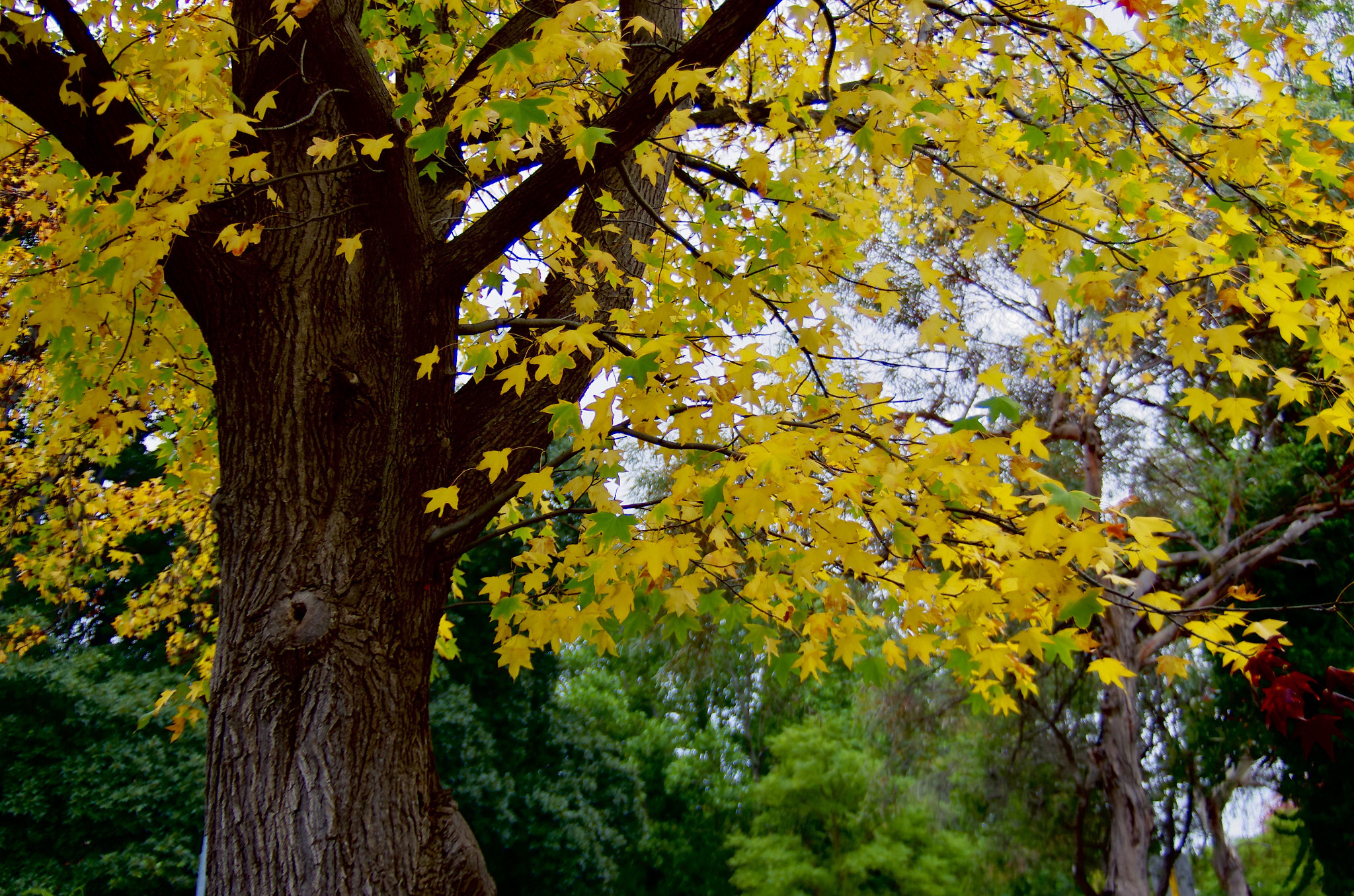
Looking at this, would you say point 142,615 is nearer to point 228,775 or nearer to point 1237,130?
point 228,775

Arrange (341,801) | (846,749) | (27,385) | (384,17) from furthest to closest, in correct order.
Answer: (846,749) → (27,385) → (384,17) → (341,801)

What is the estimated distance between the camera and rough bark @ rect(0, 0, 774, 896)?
2.36m

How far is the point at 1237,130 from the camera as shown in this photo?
3.01 meters

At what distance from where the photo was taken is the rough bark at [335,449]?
236 centimetres

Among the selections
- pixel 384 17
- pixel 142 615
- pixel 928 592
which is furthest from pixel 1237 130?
pixel 142 615

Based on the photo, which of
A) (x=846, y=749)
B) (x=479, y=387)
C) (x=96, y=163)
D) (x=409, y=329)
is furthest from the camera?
(x=846, y=749)

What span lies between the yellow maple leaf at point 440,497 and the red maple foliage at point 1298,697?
250 centimetres

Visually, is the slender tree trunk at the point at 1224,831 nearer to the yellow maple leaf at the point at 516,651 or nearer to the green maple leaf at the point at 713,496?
the yellow maple leaf at the point at 516,651

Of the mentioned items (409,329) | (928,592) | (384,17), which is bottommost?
(928,592)

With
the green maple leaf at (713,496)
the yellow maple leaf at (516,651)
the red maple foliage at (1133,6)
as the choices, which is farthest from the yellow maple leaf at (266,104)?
the red maple foliage at (1133,6)

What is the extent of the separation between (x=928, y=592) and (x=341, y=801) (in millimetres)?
1950

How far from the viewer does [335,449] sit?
2.71 metres

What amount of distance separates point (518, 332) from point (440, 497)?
81 centimetres

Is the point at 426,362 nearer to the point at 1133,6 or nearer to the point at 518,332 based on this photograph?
the point at 518,332
